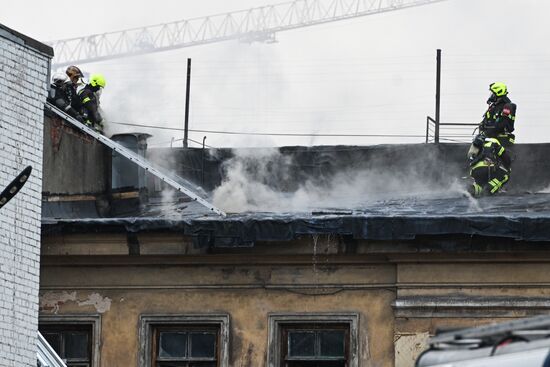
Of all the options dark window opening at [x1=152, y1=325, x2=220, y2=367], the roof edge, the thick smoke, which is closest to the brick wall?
the roof edge

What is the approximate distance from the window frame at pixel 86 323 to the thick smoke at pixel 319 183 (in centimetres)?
298

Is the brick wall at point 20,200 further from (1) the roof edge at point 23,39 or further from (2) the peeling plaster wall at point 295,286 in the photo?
(2) the peeling plaster wall at point 295,286

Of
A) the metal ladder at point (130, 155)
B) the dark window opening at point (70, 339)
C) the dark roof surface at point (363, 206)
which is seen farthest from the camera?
the metal ladder at point (130, 155)

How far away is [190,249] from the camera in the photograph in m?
21.7

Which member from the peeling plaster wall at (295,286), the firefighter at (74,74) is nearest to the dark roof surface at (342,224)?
the peeling plaster wall at (295,286)

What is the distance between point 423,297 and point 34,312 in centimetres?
498

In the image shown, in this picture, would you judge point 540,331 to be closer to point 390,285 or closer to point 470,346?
point 470,346

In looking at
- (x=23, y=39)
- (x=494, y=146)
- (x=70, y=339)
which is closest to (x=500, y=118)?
(x=494, y=146)

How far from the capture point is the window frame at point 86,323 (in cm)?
2194

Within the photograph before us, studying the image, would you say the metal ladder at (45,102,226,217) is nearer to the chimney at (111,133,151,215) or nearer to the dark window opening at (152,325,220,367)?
the chimney at (111,133,151,215)

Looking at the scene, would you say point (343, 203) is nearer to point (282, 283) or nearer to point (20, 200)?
point (282, 283)

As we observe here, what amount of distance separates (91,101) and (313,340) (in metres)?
5.45

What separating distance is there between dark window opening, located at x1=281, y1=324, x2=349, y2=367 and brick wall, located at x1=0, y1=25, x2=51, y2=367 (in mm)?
4059

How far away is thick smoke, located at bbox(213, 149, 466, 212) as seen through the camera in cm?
2469
